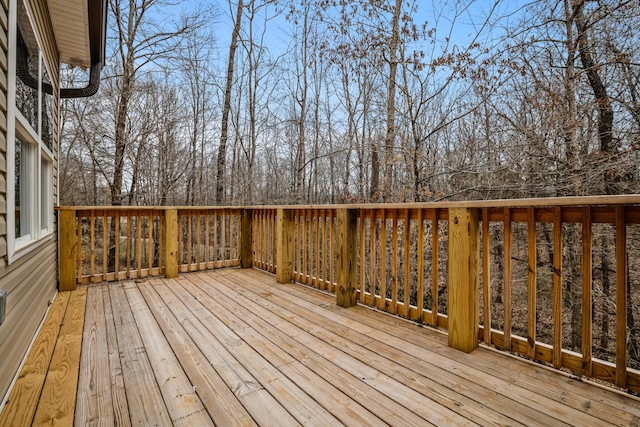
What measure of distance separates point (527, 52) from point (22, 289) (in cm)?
672

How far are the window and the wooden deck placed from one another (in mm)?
777

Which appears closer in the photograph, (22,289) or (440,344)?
(22,289)

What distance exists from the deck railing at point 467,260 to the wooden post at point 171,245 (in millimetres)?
14

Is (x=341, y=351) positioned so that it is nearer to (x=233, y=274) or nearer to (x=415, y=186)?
(x=233, y=274)

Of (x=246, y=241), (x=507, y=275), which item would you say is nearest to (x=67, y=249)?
(x=246, y=241)

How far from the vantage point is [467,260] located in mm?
2195

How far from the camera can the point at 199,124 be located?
959 centimetres

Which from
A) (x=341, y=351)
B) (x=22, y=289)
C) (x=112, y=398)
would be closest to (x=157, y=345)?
(x=112, y=398)

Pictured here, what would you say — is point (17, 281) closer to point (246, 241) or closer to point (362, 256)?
point (362, 256)

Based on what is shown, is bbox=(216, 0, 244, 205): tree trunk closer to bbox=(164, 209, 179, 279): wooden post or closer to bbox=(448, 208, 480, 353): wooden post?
bbox=(164, 209, 179, 279): wooden post

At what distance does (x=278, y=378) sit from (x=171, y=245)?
132 inches

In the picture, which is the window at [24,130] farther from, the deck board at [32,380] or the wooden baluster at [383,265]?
the wooden baluster at [383,265]

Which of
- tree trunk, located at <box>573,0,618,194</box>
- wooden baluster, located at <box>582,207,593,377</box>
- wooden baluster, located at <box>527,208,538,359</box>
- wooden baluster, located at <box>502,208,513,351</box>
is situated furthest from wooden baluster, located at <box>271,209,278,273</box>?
tree trunk, located at <box>573,0,618,194</box>

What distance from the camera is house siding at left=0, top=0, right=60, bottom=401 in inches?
63.9
